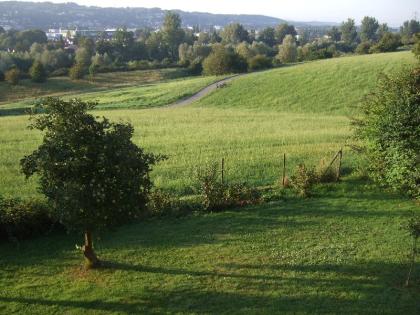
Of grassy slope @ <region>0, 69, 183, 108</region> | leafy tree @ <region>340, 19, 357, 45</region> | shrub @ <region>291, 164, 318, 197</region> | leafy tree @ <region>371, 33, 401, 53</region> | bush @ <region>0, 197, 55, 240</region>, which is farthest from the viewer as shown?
leafy tree @ <region>340, 19, 357, 45</region>

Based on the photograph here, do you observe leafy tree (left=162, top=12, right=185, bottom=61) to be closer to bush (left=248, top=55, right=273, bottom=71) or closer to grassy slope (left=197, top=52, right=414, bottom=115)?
bush (left=248, top=55, right=273, bottom=71)

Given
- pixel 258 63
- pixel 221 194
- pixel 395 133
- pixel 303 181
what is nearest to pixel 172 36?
pixel 258 63

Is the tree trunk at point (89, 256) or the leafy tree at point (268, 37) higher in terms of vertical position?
the leafy tree at point (268, 37)

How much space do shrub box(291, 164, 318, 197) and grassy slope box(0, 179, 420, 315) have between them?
1555 millimetres

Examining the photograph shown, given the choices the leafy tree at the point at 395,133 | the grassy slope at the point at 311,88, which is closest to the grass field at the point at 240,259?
the leafy tree at the point at 395,133

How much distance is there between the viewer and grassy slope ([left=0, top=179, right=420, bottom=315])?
37.1ft

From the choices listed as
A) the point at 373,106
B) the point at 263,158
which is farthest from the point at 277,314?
the point at 263,158

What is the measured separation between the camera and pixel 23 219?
15.4 metres

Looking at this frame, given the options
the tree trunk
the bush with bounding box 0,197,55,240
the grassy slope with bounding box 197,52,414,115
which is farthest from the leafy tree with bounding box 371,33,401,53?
the tree trunk

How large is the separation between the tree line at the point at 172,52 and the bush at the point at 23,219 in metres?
71.5

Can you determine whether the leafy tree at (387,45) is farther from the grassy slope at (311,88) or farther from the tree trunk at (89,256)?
the tree trunk at (89,256)

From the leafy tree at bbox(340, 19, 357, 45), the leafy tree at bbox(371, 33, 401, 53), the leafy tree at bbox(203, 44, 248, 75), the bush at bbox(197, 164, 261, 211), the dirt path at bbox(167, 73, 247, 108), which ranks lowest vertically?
the bush at bbox(197, 164, 261, 211)

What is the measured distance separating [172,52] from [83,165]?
142457mm

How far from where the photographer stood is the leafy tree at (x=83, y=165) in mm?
11594
